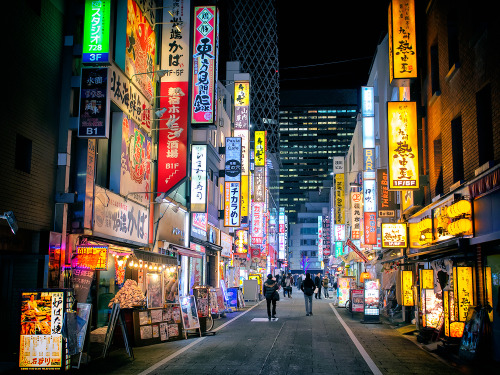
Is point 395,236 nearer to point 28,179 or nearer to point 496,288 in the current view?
point 496,288

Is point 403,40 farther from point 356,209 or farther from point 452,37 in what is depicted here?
point 356,209

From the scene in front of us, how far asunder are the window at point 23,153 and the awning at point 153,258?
429 cm

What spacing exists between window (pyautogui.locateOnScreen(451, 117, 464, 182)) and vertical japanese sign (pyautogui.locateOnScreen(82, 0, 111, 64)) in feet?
34.3

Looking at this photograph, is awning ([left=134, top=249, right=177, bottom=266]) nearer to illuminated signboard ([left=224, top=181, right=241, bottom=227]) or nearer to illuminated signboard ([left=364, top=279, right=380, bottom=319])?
illuminated signboard ([left=364, top=279, right=380, bottom=319])

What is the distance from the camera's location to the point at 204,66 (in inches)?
794

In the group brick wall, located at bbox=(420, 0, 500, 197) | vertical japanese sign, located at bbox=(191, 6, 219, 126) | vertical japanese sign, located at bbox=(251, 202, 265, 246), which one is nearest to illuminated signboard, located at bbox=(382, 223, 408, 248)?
brick wall, located at bbox=(420, 0, 500, 197)

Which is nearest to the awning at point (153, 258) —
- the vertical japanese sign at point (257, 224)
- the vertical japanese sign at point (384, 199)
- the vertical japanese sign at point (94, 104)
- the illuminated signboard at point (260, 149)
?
the vertical japanese sign at point (94, 104)

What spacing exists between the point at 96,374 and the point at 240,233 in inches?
1332

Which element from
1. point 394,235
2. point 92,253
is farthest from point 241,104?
point 92,253

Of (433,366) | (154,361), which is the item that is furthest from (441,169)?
(154,361)

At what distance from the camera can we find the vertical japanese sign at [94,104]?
12.7 meters

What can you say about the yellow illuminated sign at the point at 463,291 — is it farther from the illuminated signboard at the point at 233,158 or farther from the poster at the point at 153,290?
the illuminated signboard at the point at 233,158

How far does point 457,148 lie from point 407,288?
7.45m

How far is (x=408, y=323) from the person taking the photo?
68.6 ft
